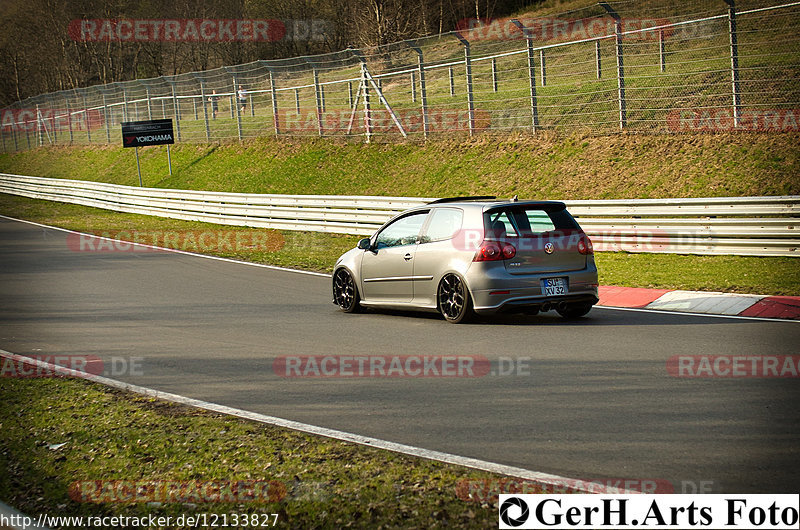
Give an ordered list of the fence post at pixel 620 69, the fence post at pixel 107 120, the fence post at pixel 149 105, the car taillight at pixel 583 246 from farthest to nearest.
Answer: the fence post at pixel 107 120
the fence post at pixel 149 105
the fence post at pixel 620 69
the car taillight at pixel 583 246

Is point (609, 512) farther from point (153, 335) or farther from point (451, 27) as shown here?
point (451, 27)

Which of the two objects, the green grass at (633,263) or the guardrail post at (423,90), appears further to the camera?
the guardrail post at (423,90)

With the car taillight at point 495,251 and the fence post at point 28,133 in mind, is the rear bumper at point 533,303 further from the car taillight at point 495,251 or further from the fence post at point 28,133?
the fence post at point 28,133

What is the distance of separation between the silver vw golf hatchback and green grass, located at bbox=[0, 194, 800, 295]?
9.49ft

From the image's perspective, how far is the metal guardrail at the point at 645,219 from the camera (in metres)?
15.1

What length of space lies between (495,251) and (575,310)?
1622 millimetres

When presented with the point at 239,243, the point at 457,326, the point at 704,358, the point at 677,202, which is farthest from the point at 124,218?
the point at 704,358

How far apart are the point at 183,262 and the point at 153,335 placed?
9.14 metres

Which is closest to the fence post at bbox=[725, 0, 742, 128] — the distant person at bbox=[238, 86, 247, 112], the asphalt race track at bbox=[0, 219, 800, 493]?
the asphalt race track at bbox=[0, 219, 800, 493]

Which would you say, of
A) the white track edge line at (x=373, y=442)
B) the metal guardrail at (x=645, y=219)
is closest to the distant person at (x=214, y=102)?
the metal guardrail at (x=645, y=219)

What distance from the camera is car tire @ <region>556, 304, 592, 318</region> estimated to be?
1133 cm

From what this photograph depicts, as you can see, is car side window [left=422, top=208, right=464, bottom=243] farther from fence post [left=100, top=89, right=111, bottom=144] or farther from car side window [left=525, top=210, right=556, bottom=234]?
fence post [left=100, top=89, right=111, bottom=144]

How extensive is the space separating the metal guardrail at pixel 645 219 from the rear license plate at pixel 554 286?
6121 millimetres

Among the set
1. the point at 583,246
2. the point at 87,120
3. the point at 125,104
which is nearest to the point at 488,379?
the point at 583,246
